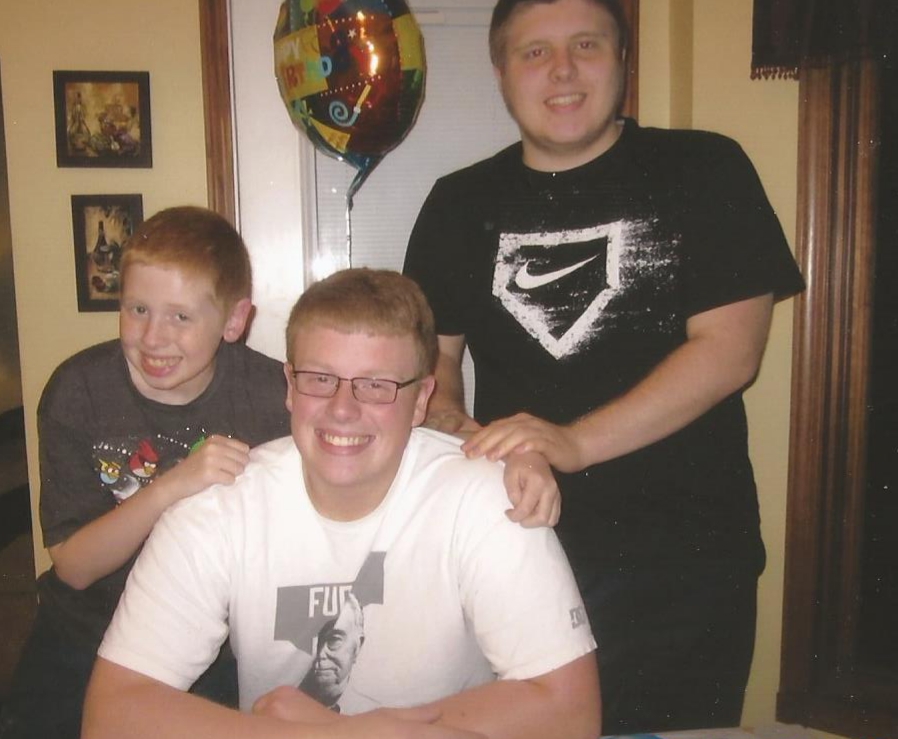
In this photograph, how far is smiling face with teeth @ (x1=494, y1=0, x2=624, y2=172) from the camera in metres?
1.54

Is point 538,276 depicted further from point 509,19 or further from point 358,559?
point 358,559

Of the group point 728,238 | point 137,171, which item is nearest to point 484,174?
point 728,238

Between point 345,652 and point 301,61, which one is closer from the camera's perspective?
point 345,652

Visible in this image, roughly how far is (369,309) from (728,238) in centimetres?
75

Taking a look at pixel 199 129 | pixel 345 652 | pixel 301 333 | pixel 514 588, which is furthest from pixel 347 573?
pixel 199 129

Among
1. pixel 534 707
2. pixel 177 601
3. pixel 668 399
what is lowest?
pixel 534 707

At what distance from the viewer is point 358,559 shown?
3.88 ft

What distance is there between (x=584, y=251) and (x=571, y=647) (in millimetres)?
794

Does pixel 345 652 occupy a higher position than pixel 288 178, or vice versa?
pixel 288 178

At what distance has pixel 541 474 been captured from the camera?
46.5 inches

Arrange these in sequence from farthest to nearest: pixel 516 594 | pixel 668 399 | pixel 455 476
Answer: pixel 668 399 < pixel 455 476 < pixel 516 594

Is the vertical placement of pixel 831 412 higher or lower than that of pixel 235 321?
lower

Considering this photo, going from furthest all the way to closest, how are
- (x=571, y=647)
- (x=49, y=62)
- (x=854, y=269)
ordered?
(x=49, y=62) → (x=854, y=269) → (x=571, y=647)

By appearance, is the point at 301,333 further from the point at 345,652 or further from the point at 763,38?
the point at 763,38
